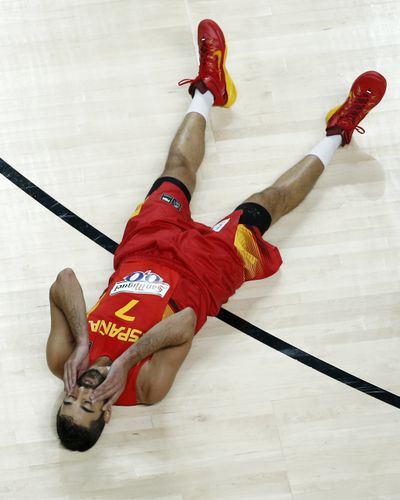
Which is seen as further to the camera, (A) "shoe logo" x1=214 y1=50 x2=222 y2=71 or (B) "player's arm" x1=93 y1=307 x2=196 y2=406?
(A) "shoe logo" x1=214 y1=50 x2=222 y2=71

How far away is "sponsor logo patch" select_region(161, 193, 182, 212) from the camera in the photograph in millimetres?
3398

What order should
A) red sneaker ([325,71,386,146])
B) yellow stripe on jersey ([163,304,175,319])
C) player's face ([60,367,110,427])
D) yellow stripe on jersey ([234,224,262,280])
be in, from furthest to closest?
1. red sneaker ([325,71,386,146])
2. yellow stripe on jersey ([234,224,262,280])
3. yellow stripe on jersey ([163,304,175,319])
4. player's face ([60,367,110,427])

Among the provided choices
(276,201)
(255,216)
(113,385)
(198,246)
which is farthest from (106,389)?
(276,201)

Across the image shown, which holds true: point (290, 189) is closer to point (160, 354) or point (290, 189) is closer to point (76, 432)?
point (160, 354)

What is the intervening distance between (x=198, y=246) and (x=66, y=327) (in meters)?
0.69

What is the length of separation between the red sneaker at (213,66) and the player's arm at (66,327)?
4.23 ft

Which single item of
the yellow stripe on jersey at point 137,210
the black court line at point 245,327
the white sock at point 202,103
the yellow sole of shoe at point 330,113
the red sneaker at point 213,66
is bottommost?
the black court line at point 245,327

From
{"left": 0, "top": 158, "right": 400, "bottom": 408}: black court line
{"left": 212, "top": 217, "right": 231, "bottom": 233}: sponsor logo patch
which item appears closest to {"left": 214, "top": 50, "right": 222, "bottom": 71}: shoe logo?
{"left": 212, "top": 217, "right": 231, "bottom": 233}: sponsor logo patch

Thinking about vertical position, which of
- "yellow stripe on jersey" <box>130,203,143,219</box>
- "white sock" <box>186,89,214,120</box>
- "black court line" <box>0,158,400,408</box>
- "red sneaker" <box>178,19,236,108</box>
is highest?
"red sneaker" <box>178,19,236,108</box>

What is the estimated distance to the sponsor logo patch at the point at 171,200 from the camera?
134 inches

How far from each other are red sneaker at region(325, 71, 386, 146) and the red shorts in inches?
29.5

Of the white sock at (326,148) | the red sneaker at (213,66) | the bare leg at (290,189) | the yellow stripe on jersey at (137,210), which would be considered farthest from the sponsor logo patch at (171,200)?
the white sock at (326,148)

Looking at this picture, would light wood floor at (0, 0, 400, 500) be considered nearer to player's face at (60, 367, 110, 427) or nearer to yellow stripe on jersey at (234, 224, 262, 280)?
yellow stripe on jersey at (234, 224, 262, 280)

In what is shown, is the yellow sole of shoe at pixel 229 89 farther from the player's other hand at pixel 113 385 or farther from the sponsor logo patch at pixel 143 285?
the player's other hand at pixel 113 385
